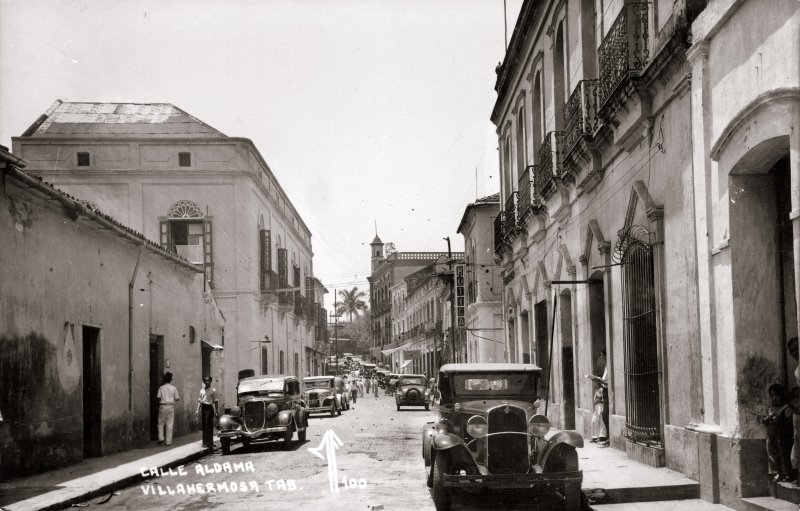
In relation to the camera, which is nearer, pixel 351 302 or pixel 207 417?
pixel 207 417

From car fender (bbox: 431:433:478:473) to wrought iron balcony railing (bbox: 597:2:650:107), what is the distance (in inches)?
215

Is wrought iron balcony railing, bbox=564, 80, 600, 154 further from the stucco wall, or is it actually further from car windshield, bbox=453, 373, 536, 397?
the stucco wall

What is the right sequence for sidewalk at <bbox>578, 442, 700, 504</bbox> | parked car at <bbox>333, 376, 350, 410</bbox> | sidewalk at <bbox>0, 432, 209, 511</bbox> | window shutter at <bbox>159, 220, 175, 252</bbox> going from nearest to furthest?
sidewalk at <bbox>578, 442, 700, 504</bbox> < sidewalk at <bbox>0, 432, 209, 511</bbox> < window shutter at <bbox>159, 220, 175, 252</bbox> < parked car at <bbox>333, 376, 350, 410</bbox>

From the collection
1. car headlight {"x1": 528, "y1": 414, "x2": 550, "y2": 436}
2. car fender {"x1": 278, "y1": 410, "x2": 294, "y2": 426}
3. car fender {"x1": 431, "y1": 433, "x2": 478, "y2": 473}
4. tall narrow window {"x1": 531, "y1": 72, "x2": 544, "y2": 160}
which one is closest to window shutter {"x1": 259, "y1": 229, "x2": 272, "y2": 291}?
A: tall narrow window {"x1": 531, "y1": 72, "x2": 544, "y2": 160}

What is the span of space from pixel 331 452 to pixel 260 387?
2.94 meters

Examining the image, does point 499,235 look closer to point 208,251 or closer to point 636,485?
point 208,251

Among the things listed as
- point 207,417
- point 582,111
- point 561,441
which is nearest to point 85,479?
point 207,417

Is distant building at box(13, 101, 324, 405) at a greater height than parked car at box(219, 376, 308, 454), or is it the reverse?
distant building at box(13, 101, 324, 405)

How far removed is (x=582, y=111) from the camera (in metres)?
14.9

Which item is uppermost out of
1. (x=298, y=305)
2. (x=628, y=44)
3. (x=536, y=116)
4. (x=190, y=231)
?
(x=536, y=116)

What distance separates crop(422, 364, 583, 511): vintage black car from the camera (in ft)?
29.1

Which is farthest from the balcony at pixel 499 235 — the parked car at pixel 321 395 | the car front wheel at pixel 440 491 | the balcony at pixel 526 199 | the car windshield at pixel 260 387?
the car front wheel at pixel 440 491

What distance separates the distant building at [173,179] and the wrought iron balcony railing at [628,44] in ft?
64.9

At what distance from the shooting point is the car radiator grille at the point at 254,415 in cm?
1662
